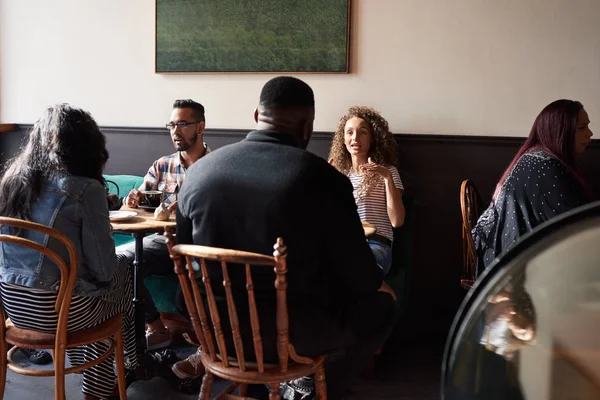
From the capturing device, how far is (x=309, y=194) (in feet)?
5.35

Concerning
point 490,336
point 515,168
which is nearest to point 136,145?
point 515,168

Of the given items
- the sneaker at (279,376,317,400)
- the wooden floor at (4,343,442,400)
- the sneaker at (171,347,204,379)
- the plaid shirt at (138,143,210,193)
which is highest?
the plaid shirt at (138,143,210,193)

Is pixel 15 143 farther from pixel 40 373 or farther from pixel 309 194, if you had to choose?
pixel 309 194

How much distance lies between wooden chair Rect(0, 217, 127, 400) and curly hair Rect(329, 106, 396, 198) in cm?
153

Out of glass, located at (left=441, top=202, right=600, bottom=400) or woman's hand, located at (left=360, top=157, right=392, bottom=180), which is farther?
woman's hand, located at (left=360, top=157, right=392, bottom=180)

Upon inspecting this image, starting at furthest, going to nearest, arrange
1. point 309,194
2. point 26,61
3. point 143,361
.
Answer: point 26,61 → point 143,361 → point 309,194

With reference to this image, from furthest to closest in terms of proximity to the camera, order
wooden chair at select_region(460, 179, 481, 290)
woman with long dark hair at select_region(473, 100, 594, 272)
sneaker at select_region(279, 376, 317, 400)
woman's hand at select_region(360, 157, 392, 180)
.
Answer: woman's hand at select_region(360, 157, 392, 180) → wooden chair at select_region(460, 179, 481, 290) → woman with long dark hair at select_region(473, 100, 594, 272) → sneaker at select_region(279, 376, 317, 400)

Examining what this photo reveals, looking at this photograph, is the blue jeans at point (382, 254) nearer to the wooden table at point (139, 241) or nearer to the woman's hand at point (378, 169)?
the woman's hand at point (378, 169)

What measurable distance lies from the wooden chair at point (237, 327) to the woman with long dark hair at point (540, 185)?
102cm

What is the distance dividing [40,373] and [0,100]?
9.24 ft

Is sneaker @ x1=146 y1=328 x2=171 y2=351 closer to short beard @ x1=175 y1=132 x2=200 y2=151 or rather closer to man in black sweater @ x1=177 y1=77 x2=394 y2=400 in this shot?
short beard @ x1=175 y1=132 x2=200 y2=151

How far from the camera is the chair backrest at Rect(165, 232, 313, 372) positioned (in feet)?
5.07

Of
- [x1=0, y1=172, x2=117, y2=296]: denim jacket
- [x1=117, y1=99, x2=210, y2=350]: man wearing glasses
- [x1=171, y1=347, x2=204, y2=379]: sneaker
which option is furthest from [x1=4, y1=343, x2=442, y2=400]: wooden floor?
[x1=0, y1=172, x2=117, y2=296]: denim jacket

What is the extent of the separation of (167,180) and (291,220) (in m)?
1.83
